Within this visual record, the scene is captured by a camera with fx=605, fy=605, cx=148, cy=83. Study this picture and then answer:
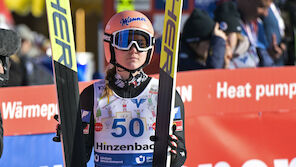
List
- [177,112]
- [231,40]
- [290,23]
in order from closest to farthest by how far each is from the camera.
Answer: [177,112] → [231,40] → [290,23]

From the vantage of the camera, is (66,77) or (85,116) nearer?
(66,77)

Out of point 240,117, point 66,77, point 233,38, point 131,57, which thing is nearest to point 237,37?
point 233,38

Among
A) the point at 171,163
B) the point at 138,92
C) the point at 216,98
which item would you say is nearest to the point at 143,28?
the point at 138,92

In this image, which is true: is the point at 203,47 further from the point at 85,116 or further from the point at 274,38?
the point at 85,116

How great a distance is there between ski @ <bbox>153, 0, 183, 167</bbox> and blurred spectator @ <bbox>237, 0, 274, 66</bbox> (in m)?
3.60

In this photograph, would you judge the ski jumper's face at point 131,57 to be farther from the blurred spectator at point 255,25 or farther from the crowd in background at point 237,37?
the blurred spectator at point 255,25

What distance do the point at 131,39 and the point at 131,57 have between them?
113mm

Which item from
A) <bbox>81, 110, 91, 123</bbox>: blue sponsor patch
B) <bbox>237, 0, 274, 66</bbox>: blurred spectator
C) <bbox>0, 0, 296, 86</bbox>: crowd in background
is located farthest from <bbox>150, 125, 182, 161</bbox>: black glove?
<bbox>237, 0, 274, 66</bbox>: blurred spectator

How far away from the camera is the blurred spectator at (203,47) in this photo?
21.6 ft

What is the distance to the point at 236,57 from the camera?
709 cm

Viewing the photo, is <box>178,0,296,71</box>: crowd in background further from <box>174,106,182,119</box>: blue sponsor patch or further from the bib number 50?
the bib number 50

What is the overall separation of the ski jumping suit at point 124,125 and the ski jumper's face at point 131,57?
0.15m

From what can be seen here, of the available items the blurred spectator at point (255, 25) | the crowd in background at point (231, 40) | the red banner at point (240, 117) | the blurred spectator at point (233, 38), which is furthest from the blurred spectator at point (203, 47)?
the red banner at point (240, 117)

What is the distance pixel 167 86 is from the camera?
12.2 feet
